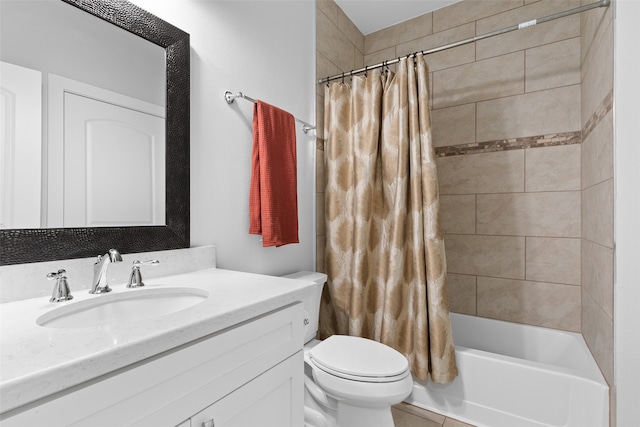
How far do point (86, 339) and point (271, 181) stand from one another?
104cm

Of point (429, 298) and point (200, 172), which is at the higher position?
point (200, 172)

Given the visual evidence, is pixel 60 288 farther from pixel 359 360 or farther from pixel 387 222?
pixel 387 222

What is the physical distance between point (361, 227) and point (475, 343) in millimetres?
1177

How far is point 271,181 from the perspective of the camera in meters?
1.50

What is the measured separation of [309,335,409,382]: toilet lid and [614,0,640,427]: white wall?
2.59ft

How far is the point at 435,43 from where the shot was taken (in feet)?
7.68

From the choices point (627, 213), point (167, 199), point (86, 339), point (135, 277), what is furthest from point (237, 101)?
point (627, 213)

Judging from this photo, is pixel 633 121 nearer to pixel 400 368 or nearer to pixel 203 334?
pixel 400 368

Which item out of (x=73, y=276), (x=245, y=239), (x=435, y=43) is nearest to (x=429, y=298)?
(x=245, y=239)

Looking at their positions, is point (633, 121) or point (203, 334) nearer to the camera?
point (203, 334)

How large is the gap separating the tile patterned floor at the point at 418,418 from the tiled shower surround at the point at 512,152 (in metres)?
0.79

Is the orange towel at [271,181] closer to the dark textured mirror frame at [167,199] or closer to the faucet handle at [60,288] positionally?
the dark textured mirror frame at [167,199]

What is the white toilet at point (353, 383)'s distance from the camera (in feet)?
3.92

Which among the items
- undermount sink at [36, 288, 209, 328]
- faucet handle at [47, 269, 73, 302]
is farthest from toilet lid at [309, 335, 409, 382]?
faucet handle at [47, 269, 73, 302]
